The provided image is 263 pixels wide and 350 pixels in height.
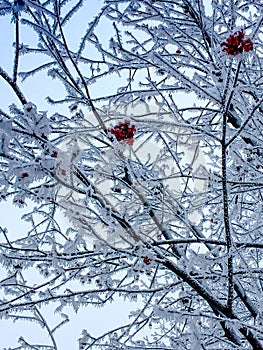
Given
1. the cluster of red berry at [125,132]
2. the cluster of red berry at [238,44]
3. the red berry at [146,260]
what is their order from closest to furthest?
1. the cluster of red berry at [238,44]
2. the cluster of red berry at [125,132]
3. the red berry at [146,260]

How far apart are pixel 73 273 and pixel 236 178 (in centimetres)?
154

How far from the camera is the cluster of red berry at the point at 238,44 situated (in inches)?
52.7

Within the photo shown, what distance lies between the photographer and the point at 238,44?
134 cm

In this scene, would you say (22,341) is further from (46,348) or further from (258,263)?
(258,263)

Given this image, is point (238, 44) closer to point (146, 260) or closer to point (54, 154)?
point (54, 154)

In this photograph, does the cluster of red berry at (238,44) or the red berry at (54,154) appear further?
the red berry at (54,154)

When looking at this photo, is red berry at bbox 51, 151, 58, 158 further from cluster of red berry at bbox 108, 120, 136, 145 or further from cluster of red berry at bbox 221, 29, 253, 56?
cluster of red berry at bbox 221, 29, 253, 56

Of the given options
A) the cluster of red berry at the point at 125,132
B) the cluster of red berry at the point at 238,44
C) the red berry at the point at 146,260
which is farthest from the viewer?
the red berry at the point at 146,260

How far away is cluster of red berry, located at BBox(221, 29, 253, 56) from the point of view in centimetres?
134

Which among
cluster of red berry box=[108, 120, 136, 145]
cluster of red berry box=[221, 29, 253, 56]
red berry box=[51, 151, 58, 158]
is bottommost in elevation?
red berry box=[51, 151, 58, 158]

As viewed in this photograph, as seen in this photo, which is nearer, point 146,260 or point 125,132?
point 125,132

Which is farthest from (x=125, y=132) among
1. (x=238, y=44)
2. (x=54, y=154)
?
(x=238, y=44)

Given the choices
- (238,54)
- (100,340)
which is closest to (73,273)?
(100,340)

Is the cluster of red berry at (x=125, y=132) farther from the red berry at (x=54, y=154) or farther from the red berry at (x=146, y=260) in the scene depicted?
the red berry at (x=146, y=260)
